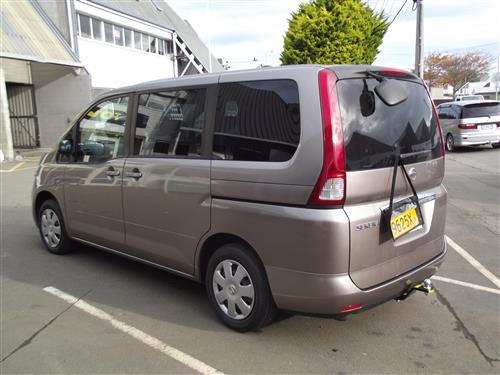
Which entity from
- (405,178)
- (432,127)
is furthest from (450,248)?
(405,178)

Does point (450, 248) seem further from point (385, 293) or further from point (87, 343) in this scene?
point (87, 343)

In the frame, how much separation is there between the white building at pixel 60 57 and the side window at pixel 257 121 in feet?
44.7

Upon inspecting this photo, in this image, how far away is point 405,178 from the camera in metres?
3.11

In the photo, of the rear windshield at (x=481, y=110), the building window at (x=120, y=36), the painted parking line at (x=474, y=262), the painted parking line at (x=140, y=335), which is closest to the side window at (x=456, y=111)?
the rear windshield at (x=481, y=110)

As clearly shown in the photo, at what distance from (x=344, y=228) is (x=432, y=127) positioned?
4.53ft

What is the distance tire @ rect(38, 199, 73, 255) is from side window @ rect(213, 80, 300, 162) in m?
2.73

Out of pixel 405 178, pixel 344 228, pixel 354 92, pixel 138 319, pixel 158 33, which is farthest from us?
pixel 158 33

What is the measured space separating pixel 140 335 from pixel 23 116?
19.3m

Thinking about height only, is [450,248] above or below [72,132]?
below

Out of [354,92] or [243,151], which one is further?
[243,151]

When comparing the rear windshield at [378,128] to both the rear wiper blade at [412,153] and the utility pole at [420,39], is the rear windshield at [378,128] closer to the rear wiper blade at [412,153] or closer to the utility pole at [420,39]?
the rear wiper blade at [412,153]

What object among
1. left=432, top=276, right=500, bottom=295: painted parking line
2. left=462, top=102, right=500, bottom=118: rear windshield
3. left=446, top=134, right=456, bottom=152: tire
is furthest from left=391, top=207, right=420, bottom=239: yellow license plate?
left=446, top=134, right=456, bottom=152: tire

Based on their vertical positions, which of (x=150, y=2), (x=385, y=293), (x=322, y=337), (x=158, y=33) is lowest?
(x=322, y=337)

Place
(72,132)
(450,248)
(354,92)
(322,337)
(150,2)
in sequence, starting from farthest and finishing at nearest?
(150,2), (450,248), (72,132), (322,337), (354,92)
